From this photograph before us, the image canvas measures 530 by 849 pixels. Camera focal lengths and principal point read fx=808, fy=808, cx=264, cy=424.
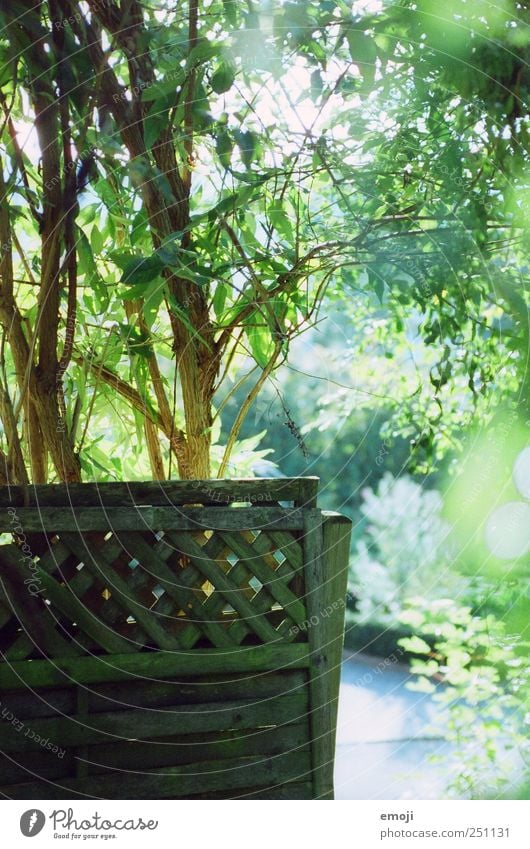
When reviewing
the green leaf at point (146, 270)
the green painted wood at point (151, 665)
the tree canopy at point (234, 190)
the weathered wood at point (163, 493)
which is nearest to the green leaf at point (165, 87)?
the tree canopy at point (234, 190)

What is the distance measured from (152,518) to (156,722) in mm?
152

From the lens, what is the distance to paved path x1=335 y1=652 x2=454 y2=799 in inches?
28.0

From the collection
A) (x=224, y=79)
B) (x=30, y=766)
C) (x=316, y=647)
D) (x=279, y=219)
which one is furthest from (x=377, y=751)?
(x=224, y=79)

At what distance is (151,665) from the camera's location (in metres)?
0.60

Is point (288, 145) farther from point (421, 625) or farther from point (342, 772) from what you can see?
point (421, 625)

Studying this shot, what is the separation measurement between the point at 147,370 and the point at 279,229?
18 centimetres

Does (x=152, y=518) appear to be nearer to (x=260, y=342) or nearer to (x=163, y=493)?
(x=163, y=493)

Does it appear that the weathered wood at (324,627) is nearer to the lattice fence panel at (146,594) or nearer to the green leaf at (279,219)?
the lattice fence panel at (146,594)

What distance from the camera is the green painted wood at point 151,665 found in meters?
0.59

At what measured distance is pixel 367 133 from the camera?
2.29 feet
